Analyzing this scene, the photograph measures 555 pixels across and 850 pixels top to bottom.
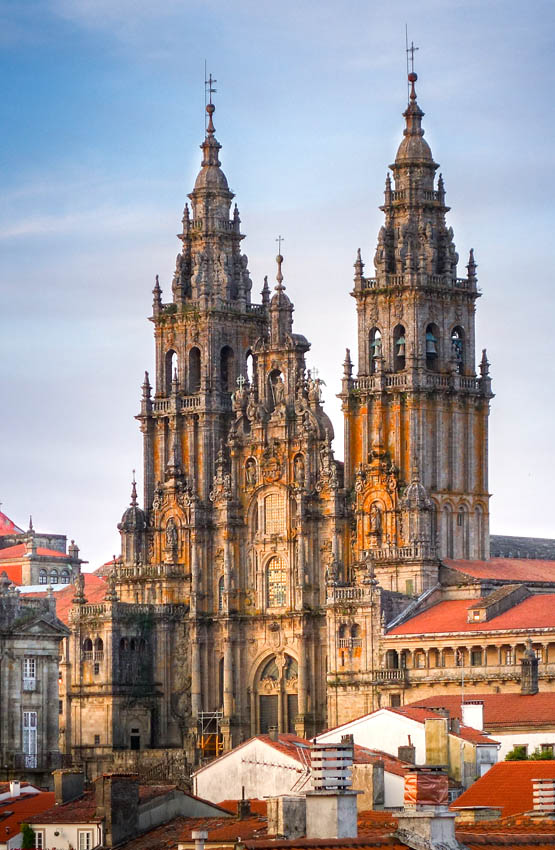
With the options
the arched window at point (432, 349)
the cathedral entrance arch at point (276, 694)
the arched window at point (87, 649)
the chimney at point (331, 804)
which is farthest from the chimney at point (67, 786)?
the arched window at point (87, 649)

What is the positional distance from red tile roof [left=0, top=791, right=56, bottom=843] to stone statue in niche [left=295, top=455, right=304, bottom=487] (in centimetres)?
5314

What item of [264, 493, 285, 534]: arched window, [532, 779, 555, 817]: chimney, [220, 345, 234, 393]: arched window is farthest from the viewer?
[220, 345, 234, 393]: arched window

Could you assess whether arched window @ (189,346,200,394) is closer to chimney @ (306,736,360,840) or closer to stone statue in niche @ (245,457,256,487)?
stone statue in niche @ (245,457,256,487)

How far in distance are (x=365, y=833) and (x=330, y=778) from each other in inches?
200

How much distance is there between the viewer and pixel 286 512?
504 ft

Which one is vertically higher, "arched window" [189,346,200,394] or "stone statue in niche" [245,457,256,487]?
"arched window" [189,346,200,394]

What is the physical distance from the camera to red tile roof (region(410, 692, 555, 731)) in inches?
4500

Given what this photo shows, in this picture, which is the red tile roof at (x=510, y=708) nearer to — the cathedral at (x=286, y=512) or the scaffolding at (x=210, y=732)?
the cathedral at (x=286, y=512)

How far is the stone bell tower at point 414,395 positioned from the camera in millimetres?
146750

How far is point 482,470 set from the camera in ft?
493

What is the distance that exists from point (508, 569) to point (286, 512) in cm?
1361

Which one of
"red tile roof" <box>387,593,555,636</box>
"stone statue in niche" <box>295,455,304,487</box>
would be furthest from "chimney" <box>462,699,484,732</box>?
"stone statue in niche" <box>295,455,304,487</box>

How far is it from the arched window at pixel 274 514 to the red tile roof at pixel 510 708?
2780 cm

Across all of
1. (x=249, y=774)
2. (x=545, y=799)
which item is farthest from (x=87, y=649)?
(x=545, y=799)
